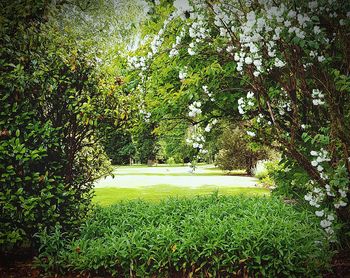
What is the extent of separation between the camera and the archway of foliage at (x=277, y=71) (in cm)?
287

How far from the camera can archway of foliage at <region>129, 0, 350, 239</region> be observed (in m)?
2.87

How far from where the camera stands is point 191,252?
10.1ft

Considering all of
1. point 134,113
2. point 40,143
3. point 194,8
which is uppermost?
point 194,8

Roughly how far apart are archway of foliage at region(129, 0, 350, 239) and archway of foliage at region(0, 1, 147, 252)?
84 centimetres

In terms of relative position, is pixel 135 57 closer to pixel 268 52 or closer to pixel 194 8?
pixel 194 8

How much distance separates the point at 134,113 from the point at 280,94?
5.87 ft

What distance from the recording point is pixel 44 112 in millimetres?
3520

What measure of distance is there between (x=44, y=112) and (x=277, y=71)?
249 centimetres

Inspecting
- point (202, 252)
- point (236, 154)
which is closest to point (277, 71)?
point (202, 252)

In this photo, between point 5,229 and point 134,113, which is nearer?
point 5,229

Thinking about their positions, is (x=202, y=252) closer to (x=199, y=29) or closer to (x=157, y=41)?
(x=199, y=29)

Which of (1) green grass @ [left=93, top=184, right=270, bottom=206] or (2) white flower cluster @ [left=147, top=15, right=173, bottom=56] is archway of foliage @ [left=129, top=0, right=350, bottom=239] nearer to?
(2) white flower cluster @ [left=147, top=15, right=173, bottom=56]

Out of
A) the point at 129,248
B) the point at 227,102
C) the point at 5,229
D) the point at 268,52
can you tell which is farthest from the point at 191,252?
the point at 227,102

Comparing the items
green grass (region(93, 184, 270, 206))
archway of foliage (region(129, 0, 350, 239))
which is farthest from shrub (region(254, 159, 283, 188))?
archway of foliage (region(129, 0, 350, 239))
